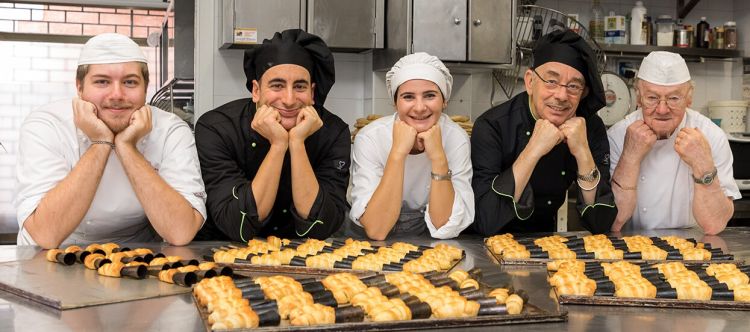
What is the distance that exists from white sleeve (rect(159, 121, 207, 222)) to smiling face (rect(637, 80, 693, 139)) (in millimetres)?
1665

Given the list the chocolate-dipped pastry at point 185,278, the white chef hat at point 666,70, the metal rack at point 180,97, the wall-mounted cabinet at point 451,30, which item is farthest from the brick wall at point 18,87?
the chocolate-dipped pastry at point 185,278

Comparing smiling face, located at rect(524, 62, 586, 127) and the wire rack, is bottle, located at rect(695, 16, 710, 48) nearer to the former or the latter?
the wire rack

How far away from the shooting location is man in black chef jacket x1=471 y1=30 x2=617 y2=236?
2.90 m

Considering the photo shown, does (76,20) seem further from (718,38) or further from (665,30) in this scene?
(718,38)

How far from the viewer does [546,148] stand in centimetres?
292

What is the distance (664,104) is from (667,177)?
325 millimetres

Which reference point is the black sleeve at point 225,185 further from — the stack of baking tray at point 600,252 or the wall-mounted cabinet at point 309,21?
the wall-mounted cabinet at point 309,21

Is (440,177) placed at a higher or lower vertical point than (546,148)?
lower

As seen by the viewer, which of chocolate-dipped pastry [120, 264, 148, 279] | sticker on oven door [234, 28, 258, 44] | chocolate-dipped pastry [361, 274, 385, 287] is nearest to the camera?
chocolate-dipped pastry [361, 274, 385, 287]

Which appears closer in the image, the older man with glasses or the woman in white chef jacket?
the woman in white chef jacket

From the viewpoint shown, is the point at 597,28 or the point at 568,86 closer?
the point at 568,86

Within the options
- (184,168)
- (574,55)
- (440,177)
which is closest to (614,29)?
(574,55)

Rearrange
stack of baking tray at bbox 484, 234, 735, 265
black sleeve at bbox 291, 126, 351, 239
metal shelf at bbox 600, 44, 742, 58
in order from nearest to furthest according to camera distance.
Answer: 1. stack of baking tray at bbox 484, 234, 735, 265
2. black sleeve at bbox 291, 126, 351, 239
3. metal shelf at bbox 600, 44, 742, 58

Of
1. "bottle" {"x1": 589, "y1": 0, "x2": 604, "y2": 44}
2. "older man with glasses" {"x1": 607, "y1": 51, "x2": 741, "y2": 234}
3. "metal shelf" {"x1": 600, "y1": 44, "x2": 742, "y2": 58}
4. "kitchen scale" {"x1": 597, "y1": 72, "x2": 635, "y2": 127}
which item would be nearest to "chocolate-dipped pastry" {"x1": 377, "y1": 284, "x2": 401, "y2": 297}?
"older man with glasses" {"x1": 607, "y1": 51, "x2": 741, "y2": 234}
